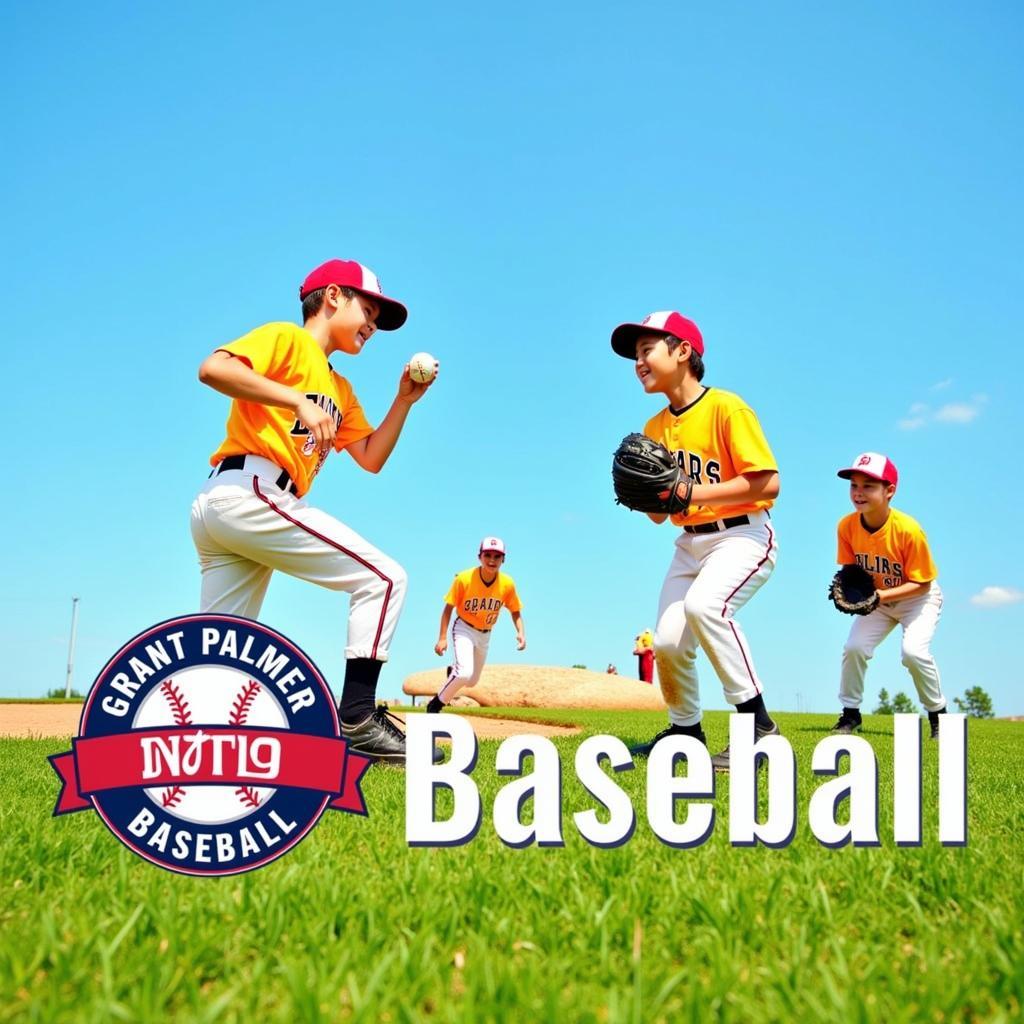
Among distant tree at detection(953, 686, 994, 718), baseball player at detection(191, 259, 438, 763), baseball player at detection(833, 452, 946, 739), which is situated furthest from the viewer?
distant tree at detection(953, 686, 994, 718)

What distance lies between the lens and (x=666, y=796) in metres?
3.02

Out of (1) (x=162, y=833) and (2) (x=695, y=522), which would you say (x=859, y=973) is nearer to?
(1) (x=162, y=833)

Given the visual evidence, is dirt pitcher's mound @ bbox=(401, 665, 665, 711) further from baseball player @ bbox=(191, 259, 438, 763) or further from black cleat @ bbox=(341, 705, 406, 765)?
baseball player @ bbox=(191, 259, 438, 763)

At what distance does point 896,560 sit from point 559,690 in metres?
12.2

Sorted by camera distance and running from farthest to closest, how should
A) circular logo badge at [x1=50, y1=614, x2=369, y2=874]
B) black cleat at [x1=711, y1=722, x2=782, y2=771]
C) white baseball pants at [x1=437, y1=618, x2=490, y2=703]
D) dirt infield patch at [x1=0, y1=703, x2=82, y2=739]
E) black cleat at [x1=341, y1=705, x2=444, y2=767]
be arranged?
white baseball pants at [x1=437, y1=618, x2=490, y2=703], dirt infield patch at [x1=0, y1=703, x2=82, y2=739], black cleat at [x1=711, y1=722, x2=782, y2=771], black cleat at [x1=341, y1=705, x2=444, y2=767], circular logo badge at [x1=50, y1=614, x2=369, y2=874]

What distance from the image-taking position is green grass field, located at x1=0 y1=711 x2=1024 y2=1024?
1647mm

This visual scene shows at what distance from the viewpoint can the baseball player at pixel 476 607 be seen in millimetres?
11234

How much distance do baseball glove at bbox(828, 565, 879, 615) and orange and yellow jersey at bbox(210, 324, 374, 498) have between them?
22.7 feet

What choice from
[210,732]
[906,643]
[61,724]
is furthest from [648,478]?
[61,724]

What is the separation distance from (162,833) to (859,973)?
198 cm

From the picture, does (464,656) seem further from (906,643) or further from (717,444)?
(717,444)

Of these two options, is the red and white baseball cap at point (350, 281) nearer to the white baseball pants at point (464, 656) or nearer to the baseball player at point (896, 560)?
the baseball player at point (896, 560)

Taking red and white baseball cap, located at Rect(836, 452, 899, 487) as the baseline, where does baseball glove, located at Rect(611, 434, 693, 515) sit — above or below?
below

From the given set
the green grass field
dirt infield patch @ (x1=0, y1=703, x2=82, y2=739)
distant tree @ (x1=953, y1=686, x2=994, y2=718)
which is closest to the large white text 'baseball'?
the green grass field
